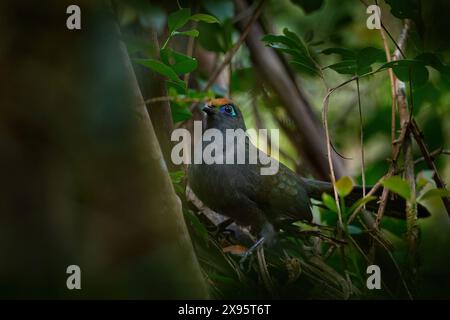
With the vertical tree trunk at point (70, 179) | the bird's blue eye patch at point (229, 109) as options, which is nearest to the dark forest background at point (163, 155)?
the vertical tree trunk at point (70, 179)

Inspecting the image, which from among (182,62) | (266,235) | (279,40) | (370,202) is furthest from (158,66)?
(370,202)

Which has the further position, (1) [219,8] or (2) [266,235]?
(1) [219,8]

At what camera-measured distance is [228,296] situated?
195 centimetres

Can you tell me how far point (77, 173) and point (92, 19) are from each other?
1.79 ft

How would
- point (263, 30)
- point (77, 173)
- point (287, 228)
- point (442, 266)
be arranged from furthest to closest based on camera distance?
point (263, 30) → point (287, 228) → point (442, 266) → point (77, 173)

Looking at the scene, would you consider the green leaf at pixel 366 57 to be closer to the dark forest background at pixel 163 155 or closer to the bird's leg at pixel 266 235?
the dark forest background at pixel 163 155

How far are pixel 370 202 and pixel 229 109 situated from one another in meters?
0.90

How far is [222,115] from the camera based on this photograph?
2918 mm

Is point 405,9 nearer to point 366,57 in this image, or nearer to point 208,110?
point 366,57

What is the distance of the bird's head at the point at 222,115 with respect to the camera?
2.87 meters

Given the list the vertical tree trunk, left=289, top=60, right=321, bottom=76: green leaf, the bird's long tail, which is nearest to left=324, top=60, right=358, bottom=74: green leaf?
left=289, top=60, right=321, bottom=76: green leaf

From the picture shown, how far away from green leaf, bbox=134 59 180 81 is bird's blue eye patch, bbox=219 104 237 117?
0.94 meters
